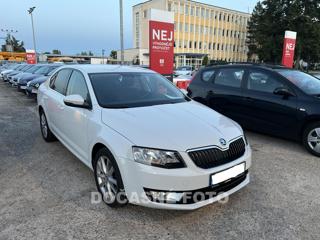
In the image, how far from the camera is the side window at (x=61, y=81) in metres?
4.53

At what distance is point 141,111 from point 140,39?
225 ft

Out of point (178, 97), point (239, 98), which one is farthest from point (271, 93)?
point (178, 97)

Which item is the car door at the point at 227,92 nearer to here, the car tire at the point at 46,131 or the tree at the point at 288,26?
the car tire at the point at 46,131

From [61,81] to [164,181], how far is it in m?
3.05

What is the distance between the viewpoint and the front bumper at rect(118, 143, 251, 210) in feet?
8.48

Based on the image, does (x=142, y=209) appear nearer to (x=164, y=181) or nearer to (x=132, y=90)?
(x=164, y=181)

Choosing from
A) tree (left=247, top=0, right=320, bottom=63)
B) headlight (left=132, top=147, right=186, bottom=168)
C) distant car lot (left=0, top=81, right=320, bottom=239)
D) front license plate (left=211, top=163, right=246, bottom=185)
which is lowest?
distant car lot (left=0, top=81, right=320, bottom=239)

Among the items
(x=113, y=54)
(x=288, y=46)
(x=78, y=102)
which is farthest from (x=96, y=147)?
(x=113, y=54)

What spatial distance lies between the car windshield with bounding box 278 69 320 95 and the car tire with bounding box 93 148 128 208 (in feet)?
12.9

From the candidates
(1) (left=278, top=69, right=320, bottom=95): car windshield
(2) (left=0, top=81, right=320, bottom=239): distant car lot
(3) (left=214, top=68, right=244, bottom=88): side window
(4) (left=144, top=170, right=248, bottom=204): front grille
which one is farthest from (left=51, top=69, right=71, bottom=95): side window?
(1) (left=278, top=69, right=320, bottom=95): car windshield

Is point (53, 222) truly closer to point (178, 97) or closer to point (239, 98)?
point (178, 97)

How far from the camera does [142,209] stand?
3.12m

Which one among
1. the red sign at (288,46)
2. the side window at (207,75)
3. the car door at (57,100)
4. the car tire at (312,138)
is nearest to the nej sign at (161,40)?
the side window at (207,75)

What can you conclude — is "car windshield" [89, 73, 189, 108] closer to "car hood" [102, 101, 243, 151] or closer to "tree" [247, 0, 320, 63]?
"car hood" [102, 101, 243, 151]
